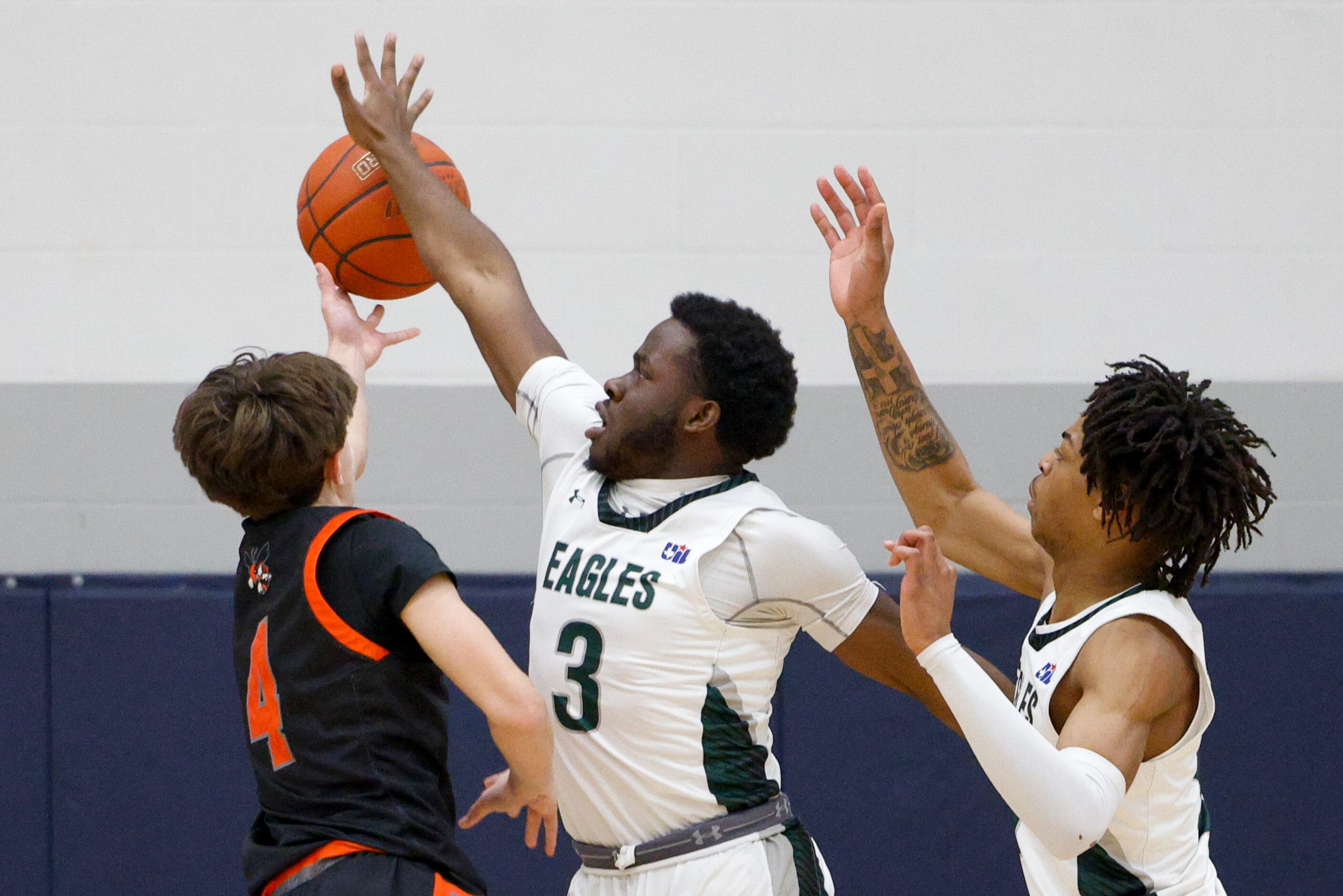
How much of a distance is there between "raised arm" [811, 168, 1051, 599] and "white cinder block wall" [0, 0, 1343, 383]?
1151mm

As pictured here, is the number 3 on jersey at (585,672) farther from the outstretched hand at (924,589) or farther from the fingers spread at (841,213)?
the fingers spread at (841,213)

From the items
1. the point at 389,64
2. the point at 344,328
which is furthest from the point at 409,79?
the point at 344,328

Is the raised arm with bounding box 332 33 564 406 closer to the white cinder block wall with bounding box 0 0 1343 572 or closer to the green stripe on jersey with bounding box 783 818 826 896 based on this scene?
the green stripe on jersey with bounding box 783 818 826 896

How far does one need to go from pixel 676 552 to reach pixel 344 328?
94 cm

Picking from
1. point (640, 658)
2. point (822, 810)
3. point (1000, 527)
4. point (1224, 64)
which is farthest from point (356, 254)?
point (1224, 64)

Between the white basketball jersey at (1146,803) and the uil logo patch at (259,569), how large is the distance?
122 cm

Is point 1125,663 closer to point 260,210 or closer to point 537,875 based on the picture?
point 537,875

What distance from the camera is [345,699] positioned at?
2045 millimetres

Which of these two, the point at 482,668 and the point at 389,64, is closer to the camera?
the point at 482,668

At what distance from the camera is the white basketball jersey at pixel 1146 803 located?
6.95 ft

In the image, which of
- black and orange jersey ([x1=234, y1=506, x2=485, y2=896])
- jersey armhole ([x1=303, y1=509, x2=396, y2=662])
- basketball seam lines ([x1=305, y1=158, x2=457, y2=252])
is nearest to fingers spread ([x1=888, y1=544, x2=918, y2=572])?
black and orange jersey ([x1=234, y1=506, x2=485, y2=896])

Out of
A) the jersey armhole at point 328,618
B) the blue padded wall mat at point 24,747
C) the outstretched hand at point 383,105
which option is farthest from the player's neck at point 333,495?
the blue padded wall mat at point 24,747

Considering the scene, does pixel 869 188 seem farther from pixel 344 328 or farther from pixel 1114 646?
pixel 344 328

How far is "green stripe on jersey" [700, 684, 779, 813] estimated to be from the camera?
7.30ft
